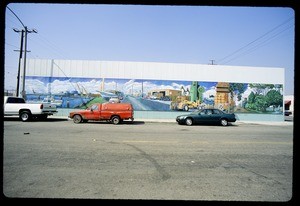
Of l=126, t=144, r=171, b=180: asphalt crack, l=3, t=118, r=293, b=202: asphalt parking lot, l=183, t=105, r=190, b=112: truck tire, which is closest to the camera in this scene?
l=3, t=118, r=293, b=202: asphalt parking lot

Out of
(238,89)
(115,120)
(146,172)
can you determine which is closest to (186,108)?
(238,89)

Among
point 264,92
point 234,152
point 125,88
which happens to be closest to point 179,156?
point 234,152

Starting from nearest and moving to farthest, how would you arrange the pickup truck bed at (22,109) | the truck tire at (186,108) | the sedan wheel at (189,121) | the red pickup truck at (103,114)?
the red pickup truck at (103,114), the pickup truck bed at (22,109), the sedan wheel at (189,121), the truck tire at (186,108)

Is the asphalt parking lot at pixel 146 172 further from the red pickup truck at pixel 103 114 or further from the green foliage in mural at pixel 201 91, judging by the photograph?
the green foliage in mural at pixel 201 91

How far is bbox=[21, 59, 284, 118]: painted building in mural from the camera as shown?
1017 inches

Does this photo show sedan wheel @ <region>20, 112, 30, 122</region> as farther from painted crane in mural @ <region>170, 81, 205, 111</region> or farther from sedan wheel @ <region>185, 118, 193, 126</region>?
painted crane in mural @ <region>170, 81, 205, 111</region>

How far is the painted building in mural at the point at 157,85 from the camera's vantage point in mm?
25828

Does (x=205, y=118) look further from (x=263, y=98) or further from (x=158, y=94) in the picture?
(x=263, y=98)

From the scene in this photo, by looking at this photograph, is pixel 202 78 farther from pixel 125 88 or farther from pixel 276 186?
pixel 276 186

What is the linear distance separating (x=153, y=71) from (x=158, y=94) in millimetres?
2718

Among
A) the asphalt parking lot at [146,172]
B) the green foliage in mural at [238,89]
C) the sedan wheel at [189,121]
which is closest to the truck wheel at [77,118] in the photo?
the sedan wheel at [189,121]

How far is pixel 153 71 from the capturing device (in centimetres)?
2623

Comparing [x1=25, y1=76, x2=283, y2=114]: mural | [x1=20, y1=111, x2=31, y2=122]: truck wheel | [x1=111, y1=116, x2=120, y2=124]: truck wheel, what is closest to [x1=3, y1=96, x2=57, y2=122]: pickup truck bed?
[x1=20, y1=111, x2=31, y2=122]: truck wheel

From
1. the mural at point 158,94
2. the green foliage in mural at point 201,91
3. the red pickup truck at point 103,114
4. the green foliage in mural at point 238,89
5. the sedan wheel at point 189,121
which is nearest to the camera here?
the red pickup truck at point 103,114
